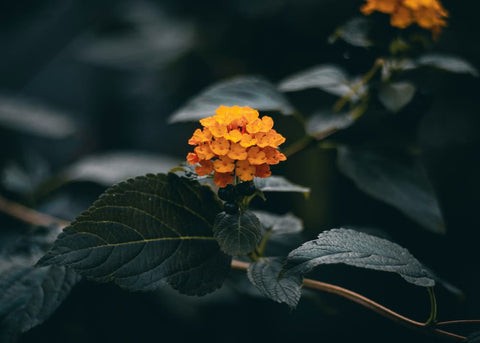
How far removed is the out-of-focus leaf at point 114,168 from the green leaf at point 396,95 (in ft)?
1.72

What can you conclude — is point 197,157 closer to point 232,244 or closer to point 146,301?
point 232,244

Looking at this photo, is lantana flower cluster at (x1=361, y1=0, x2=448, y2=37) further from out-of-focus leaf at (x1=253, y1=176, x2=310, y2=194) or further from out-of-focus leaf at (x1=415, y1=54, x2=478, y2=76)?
out-of-focus leaf at (x1=253, y1=176, x2=310, y2=194)

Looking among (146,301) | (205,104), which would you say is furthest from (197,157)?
(146,301)

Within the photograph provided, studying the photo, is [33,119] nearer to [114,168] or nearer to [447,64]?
[114,168]

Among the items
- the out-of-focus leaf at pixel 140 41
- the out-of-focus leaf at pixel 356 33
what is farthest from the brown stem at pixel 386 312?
the out-of-focus leaf at pixel 140 41

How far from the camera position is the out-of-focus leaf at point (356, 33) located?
70cm

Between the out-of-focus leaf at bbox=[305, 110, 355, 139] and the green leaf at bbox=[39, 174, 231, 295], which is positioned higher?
the out-of-focus leaf at bbox=[305, 110, 355, 139]

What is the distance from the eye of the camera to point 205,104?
2.40ft

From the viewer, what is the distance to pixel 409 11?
69cm

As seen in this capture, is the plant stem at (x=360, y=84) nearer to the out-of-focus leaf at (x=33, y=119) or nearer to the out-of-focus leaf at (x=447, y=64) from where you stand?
the out-of-focus leaf at (x=447, y=64)

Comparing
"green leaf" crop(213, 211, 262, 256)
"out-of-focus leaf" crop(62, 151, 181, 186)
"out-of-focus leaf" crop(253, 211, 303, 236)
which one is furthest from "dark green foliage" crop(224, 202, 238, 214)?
"out-of-focus leaf" crop(62, 151, 181, 186)

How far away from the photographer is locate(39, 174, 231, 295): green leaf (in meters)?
0.51

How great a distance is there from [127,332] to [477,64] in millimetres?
1050

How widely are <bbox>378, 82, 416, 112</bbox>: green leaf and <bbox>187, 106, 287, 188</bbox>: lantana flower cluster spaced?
25cm
